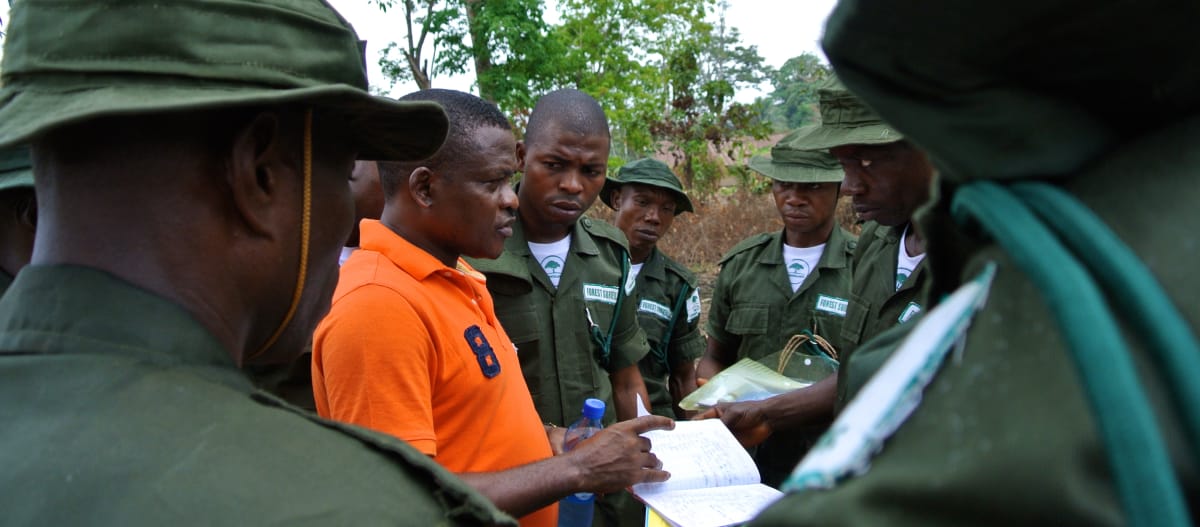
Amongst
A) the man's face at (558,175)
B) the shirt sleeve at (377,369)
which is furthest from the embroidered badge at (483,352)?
the man's face at (558,175)

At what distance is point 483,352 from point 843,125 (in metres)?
1.69

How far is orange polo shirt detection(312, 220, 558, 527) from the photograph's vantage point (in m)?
1.78

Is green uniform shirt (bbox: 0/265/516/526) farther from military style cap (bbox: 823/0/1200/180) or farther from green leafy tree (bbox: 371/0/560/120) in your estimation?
green leafy tree (bbox: 371/0/560/120)

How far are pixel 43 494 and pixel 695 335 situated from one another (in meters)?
3.66

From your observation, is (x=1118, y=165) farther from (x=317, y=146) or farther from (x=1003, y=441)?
(x=317, y=146)

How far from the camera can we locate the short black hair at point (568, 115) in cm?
346

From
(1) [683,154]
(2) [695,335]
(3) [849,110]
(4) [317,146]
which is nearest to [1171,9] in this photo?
(4) [317,146]

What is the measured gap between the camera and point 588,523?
109 inches

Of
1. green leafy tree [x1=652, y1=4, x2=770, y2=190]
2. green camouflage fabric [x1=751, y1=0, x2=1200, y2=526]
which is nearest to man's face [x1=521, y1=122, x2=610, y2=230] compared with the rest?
green camouflage fabric [x1=751, y1=0, x2=1200, y2=526]

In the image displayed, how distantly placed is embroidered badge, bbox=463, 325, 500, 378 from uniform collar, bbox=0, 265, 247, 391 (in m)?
1.03

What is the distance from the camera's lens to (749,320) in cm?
411

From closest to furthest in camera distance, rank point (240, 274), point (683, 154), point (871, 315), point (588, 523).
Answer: point (240, 274)
point (588, 523)
point (871, 315)
point (683, 154)

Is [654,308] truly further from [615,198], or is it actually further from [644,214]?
[615,198]

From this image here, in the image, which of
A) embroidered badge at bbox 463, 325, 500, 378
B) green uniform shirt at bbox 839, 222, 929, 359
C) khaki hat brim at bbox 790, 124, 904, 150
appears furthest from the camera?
green uniform shirt at bbox 839, 222, 929, 359
